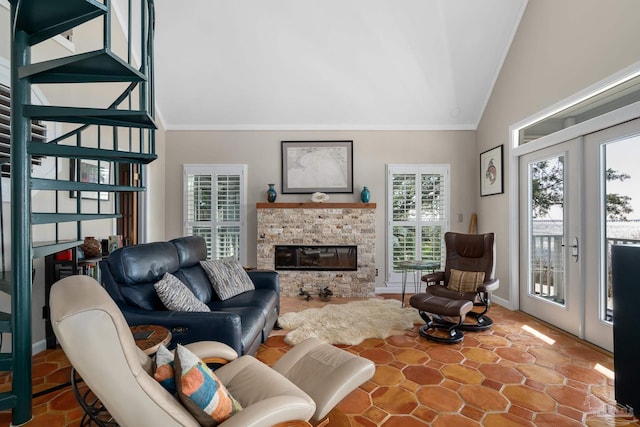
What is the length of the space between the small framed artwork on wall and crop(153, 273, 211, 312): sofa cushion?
4.15 metres

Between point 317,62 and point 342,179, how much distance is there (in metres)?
1.80

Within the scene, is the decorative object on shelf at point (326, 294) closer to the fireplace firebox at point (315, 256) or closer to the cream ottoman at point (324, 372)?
the fireplace firebox at point (315, 256)

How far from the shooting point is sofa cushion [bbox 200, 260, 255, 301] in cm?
327

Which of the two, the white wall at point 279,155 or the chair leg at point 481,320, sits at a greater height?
the white wall at point 279,155

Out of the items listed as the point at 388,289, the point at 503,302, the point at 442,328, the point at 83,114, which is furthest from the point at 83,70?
the point at 503,302

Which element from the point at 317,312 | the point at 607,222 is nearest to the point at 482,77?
the point at 607,222

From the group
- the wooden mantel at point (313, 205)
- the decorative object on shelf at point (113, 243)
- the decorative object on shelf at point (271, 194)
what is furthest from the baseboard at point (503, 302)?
the decorative object on shelf at point (113, 243)

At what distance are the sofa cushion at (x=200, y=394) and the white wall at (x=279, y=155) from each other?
4.25 metres

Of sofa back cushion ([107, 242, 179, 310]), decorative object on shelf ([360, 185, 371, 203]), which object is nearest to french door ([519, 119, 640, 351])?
decorative object on shelf ([360, 185, 371, 203])

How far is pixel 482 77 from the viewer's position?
475 cm

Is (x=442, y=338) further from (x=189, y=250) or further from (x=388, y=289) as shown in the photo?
(x=189, y=250)

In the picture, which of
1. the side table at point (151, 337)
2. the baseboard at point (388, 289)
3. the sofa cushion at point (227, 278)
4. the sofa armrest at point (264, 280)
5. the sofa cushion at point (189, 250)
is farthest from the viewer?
the baseboard at point (388, 289)

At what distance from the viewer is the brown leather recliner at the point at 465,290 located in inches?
132

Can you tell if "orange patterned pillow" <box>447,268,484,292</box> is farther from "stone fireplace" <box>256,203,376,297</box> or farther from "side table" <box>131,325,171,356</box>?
"side table" <box>131,325,171,356</box>
